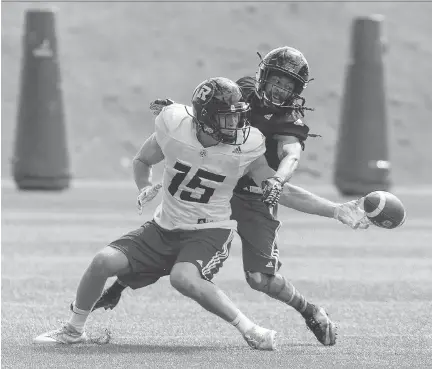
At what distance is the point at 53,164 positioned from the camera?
809 inches

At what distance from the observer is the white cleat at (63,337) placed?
7188mm

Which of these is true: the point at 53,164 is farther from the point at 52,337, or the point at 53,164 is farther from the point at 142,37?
the point at 52,337

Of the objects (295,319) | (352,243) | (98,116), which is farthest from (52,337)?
(98,116)

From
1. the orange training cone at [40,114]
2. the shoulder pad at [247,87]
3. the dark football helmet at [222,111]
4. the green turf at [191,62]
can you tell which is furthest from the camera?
the green turf at [191,62]

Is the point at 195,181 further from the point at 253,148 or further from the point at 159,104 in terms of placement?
the point at 159,104

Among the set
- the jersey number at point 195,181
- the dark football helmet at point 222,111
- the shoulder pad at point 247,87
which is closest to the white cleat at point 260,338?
the jersey number at point 195,181

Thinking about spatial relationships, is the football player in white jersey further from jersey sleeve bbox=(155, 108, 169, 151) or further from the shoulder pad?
the shoulder pad

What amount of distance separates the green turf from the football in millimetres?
18304

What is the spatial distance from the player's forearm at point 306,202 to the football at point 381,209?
202 mm

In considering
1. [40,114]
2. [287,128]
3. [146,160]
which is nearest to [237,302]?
[146,160]

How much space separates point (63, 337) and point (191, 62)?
20924 mm

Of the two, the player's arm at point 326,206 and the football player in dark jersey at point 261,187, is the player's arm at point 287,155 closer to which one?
the football player in dark jersey at point 261,187

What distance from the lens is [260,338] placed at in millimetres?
7000

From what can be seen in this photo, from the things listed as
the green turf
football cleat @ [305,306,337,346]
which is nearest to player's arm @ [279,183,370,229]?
football cleat @ [305,306,337,346]
